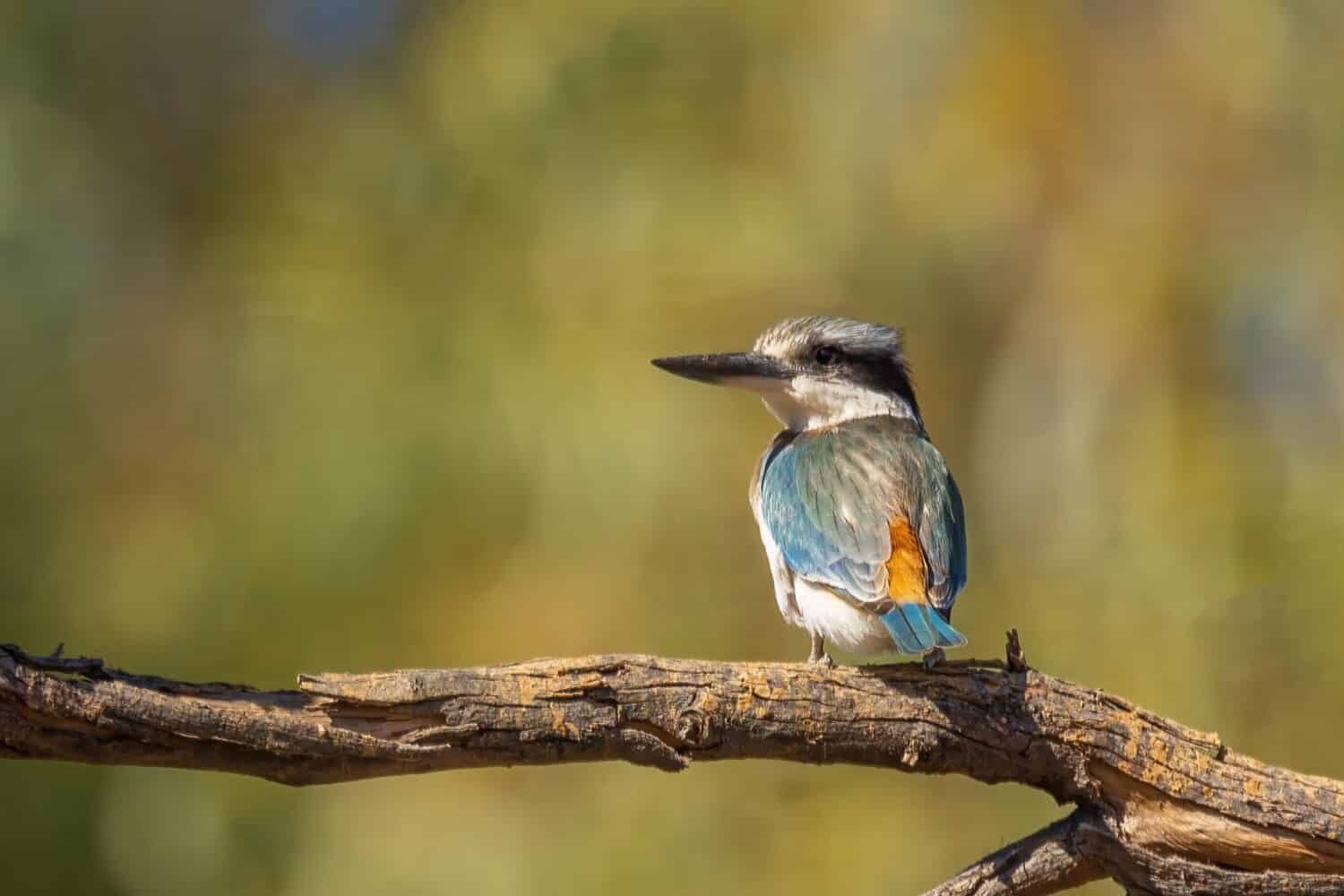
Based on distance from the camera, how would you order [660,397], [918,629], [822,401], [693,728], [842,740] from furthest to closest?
[660,397] < [822,401] < [918,629] < [842,740] < [693,728]

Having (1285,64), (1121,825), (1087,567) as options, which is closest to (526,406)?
(1087,567)

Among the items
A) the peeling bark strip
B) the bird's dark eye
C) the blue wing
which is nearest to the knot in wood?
the peeling bark strip

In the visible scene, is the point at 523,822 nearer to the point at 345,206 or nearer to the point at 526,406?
the point at 526,406

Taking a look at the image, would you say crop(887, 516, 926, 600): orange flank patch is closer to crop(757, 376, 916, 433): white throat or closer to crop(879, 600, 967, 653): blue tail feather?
crop(879, 600, 967, 653): blue tail feather

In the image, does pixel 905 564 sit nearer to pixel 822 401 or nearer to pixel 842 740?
pixel 842 740

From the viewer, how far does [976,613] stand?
7.51 m

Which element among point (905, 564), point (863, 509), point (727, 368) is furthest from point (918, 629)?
point (727, 368)

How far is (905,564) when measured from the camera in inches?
172

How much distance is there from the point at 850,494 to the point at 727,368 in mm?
890

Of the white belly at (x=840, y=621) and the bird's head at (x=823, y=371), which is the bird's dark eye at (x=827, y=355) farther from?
the white belly at (x=840, y=621)

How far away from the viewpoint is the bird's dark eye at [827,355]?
5.59 metres

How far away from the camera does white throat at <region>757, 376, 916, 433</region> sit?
5.55m

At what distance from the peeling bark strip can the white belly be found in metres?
0.48

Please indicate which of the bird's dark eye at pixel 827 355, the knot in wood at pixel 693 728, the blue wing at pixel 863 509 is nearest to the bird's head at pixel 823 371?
the bird's dark eye at pixel 827 355
